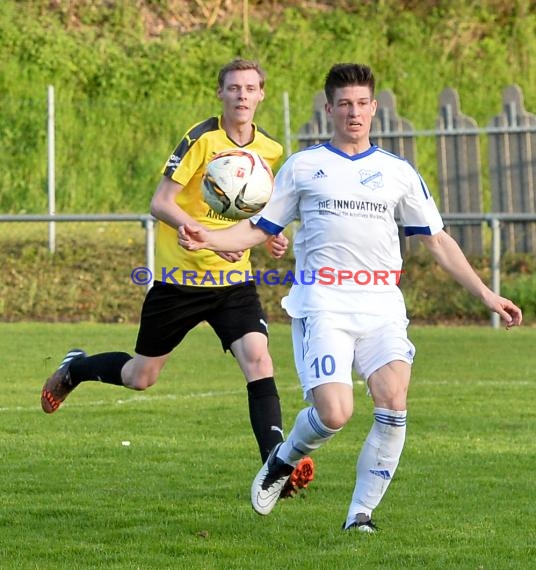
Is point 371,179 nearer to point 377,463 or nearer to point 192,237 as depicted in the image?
point 192,237

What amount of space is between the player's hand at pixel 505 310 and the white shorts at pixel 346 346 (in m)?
0.41

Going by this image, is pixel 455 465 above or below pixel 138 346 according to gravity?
below

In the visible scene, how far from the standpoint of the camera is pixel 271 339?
587 inches

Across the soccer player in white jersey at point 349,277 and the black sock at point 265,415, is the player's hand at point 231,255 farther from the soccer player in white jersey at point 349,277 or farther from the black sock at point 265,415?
the black sock at point 265,415

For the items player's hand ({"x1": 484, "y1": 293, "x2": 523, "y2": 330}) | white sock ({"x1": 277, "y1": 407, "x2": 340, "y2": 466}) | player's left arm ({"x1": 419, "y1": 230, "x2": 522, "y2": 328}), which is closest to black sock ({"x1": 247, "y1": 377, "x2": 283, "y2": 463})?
white sock ({"x1": 277, "y1": 407, "x2": 340, "y2": 466})

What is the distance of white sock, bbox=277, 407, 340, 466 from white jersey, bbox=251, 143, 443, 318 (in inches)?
18.3

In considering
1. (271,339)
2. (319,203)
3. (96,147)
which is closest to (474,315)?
(271,339)

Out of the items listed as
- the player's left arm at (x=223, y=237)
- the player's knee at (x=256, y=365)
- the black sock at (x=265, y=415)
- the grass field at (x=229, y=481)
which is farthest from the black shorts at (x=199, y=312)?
the player's left arm at (x=223, y=237)

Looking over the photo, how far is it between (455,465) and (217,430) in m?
2.00

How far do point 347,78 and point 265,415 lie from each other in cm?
192

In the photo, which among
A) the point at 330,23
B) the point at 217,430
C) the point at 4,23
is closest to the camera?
the point at 217,430

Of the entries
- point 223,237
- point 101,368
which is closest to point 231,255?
point 223,237

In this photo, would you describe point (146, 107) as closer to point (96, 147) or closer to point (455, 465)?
point (96, 147)

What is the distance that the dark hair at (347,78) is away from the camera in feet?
20.8
